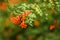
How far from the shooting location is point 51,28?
13.5 ft

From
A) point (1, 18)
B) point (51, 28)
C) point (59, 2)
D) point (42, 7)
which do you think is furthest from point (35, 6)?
point (51, 28)

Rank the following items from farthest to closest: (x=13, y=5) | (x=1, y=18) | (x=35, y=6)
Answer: (x=1, y=18) → (x=13, y=5) → (x=35, y=6)

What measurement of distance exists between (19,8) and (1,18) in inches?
52.3

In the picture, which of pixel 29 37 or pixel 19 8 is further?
pixel 29 37

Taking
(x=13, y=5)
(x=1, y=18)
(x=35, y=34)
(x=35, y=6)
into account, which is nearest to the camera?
(x=35, y=6)

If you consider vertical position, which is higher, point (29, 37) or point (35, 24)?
→ point (35, 24)

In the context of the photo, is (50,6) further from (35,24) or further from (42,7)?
(35,24)

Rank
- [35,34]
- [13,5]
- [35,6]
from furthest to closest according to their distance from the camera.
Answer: [35,34], [13,5], [35,6]

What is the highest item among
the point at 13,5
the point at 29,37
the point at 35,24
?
the point at 13,5

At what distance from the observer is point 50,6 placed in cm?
248

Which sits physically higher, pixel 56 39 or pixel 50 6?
pixel 50 6

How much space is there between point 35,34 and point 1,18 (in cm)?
74

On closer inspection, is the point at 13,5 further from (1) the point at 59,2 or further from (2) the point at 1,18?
→ (2) the point at 1,18

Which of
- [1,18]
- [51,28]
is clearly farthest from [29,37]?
[1,18]
